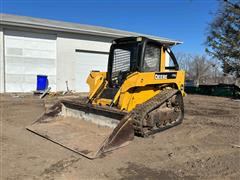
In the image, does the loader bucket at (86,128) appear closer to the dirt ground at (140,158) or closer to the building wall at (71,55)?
the dirt ground at (140,158)

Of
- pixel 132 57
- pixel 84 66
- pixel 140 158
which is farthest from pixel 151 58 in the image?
pixel 84 66

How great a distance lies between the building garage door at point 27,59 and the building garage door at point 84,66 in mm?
1584

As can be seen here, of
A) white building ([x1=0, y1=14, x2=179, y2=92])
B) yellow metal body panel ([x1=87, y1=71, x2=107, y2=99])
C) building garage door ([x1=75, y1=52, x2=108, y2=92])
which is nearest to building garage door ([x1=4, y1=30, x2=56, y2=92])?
white building ([x1=0, y1=14, x2=179, y2=92])

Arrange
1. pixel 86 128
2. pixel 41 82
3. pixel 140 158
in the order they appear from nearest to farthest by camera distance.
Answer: pixel 140 158 → pixel 86 128 → pixel 41 82

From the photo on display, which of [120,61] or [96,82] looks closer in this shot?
[120,61]

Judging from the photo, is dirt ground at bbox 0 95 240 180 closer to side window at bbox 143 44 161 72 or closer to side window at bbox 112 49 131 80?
side window at bbox 143 44 161 72

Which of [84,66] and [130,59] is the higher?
[84,66]

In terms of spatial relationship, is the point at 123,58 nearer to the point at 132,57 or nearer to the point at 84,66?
the point at 132,57

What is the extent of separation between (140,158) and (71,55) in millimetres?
11952

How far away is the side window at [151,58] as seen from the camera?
626 centimetres

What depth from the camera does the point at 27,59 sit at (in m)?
14.1

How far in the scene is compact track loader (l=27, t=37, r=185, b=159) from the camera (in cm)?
513

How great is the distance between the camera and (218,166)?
4203 millimetres

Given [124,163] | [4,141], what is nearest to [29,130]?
[4,141]
